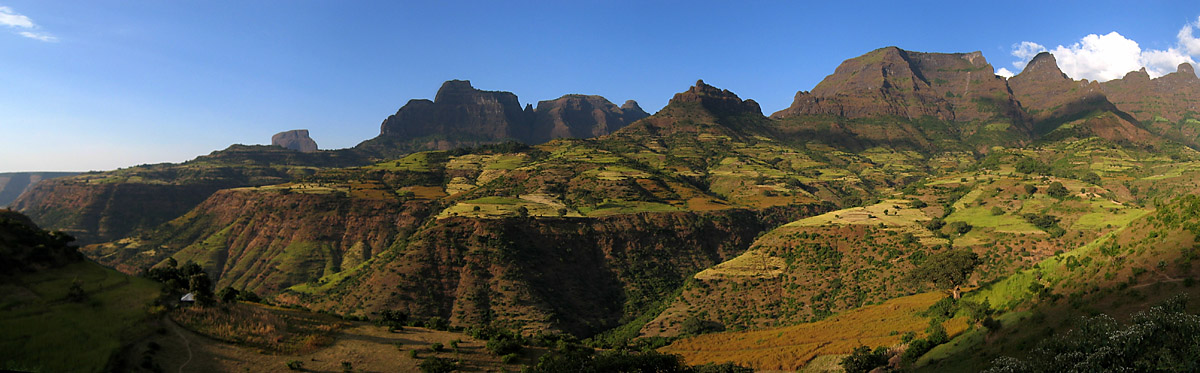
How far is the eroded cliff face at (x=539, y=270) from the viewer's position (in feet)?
325

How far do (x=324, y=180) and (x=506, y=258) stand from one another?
406 ft

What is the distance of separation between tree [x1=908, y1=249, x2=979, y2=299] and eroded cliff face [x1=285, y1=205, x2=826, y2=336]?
204ft

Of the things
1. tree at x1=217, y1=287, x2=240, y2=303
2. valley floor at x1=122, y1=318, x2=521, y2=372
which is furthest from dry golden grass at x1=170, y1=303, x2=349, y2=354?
tree at x1=217, y1=287, x2=240, y2=303

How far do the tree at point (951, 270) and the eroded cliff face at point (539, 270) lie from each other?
62.1 m

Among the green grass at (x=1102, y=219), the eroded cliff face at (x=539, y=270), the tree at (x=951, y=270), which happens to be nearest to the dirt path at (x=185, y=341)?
the eroded cliff face at (x=539, y=270)

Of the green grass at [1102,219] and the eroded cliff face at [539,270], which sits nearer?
the green grass at [1102,219]

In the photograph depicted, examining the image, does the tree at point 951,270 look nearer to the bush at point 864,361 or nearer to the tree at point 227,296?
the bush at point 864,361

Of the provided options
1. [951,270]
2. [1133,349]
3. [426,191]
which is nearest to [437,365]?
[1133,349]

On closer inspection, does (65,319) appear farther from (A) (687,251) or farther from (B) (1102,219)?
(B) (1102,219)

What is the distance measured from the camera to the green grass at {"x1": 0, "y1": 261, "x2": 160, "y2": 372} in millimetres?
25469

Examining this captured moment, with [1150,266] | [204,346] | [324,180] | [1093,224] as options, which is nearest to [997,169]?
[1093,224]

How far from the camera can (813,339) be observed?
52.8 meters

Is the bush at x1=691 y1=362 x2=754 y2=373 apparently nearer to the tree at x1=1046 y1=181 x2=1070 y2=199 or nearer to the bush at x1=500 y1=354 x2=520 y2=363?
the bush at x1=500 y1=354 x2=520 y2=363

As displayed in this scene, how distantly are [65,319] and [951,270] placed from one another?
241ft
